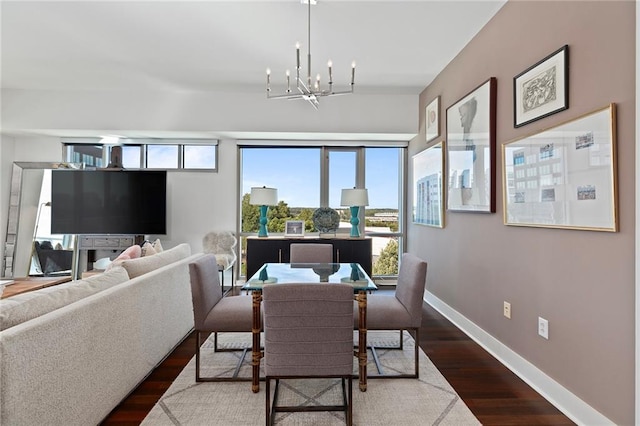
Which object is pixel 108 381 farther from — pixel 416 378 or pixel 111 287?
pixel 416 378

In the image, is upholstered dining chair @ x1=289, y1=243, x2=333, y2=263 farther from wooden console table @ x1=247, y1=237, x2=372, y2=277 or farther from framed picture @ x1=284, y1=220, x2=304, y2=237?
framed picture @ x1=284, y1=220, x2=304, y2=237

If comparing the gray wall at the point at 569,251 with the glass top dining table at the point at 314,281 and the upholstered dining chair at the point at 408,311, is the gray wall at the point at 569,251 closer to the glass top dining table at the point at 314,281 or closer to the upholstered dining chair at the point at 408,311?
the upholstered dining chair at the point at 408,311

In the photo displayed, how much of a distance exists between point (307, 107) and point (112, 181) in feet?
9.65

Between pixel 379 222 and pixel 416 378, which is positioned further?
pixel 379 222

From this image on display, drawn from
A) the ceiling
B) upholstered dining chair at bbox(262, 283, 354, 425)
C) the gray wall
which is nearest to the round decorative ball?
the ceiling

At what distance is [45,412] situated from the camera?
1363mm

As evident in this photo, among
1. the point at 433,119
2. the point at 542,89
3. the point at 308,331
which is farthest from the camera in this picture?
the point at 433,119

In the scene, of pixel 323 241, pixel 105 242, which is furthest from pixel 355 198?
pixel 105 242

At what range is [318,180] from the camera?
203 inches

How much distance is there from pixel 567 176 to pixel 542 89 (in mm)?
629

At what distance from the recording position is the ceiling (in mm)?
2645

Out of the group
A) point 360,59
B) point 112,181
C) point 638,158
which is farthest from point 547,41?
point 112,181

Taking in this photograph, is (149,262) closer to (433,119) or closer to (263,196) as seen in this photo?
(263,196)

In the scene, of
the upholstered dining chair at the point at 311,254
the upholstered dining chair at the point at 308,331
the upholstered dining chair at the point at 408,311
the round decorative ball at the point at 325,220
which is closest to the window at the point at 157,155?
the round decorative ball at the point at 325,220
